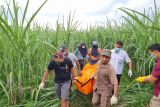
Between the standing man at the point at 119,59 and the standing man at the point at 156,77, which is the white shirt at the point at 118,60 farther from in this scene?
the standing man at the point at 156,77

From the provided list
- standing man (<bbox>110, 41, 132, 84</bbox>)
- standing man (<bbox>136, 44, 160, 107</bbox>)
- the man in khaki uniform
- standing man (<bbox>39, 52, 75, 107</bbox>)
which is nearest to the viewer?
standing man (<bbox>136, 44, 160, 107</bbox>)

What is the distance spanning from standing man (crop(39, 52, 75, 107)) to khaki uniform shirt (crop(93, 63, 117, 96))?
0.70m

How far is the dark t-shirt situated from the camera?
7153 mm

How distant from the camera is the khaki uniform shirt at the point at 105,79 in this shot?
6586 millimetres

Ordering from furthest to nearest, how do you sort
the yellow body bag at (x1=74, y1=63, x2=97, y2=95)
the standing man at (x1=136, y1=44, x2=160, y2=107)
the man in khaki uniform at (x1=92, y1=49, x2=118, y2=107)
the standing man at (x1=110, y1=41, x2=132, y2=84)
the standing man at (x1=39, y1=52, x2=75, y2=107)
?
the standing man at (x1=110, y1=41, x2=132, y2=84) < the yellow body bag at (x1=74, y1=63, x2=97, y2=95) < the standing man at (x1=39, y1=52, x2=75, y2=107) < the man in khaki uniform at (x1=92, y1=49, x2=118, y2=107) < the standing man at (x1=136, y1=44, x2=160, y2=107)

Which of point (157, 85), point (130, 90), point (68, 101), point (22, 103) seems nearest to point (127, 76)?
point (130, 90)

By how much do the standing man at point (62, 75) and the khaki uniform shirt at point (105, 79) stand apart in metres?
0.70

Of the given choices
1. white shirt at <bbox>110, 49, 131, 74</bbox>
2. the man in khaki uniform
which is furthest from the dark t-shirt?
white shirt at <bbox>110, 49, 131, 74</bbox>

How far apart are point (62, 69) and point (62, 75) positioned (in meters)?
0.11

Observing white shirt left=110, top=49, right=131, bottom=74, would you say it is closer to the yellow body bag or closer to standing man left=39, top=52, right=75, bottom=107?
the yellow body bag

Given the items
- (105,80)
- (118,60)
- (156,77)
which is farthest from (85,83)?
(156,77)

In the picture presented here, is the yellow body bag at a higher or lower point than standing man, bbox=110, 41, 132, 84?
lower

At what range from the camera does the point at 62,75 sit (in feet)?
23.6

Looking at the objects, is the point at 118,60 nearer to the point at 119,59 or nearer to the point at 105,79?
the point at 119,59
